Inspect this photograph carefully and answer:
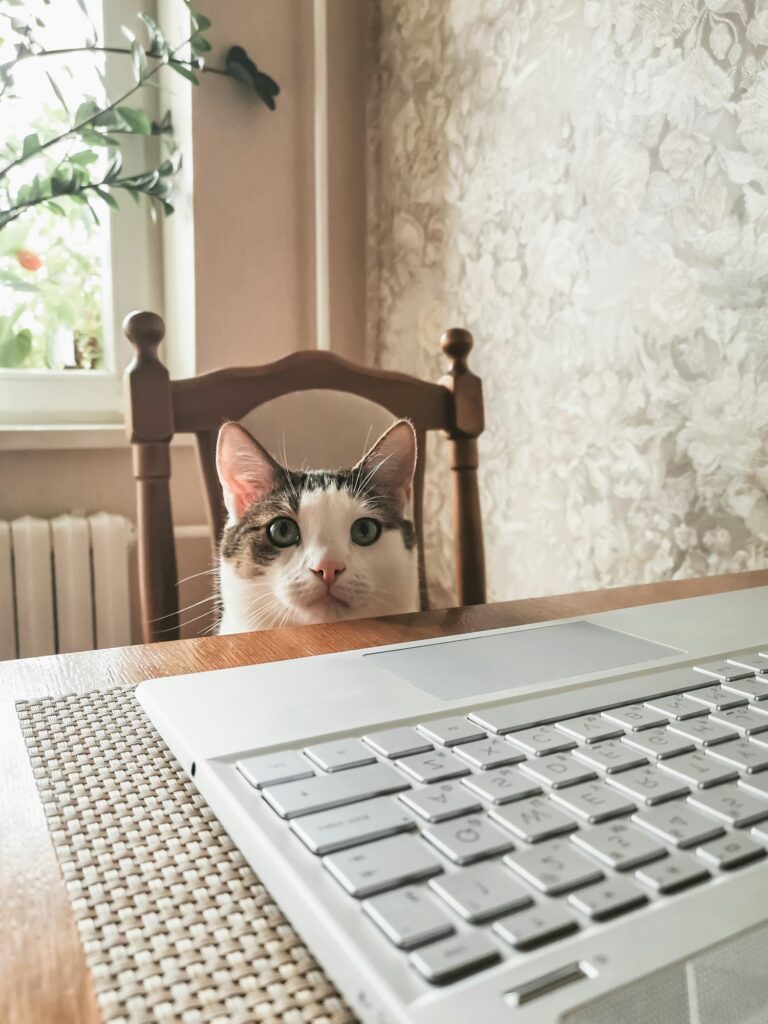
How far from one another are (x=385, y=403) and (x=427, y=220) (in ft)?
1.86

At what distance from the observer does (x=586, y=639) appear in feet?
1.61

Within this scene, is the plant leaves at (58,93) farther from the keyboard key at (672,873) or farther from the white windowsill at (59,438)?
the keyboard key at (672,873)

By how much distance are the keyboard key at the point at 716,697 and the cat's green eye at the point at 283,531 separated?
0.50m

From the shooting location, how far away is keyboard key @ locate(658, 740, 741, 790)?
276mm

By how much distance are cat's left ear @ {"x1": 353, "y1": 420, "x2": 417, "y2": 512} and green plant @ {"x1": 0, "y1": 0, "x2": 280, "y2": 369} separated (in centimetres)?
91

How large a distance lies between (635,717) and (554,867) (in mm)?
132

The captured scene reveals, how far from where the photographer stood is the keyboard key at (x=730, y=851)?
0.23 metres

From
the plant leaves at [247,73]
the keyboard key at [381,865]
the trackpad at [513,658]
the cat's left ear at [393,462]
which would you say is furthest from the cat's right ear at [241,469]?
the plant leaves at [247,73]

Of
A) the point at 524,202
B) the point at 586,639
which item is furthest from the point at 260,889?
the point at 524,202

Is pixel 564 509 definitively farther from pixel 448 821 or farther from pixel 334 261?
pixel 448 821

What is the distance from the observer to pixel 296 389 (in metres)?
1.07

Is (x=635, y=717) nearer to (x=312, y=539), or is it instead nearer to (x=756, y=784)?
(x=756, y=784)

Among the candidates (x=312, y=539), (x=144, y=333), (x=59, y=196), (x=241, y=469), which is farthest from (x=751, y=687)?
(x=59, y=196)

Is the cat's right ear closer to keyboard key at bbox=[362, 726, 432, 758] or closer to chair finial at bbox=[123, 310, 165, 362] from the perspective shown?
chair finial at bbox=[123, 310, 165, 362]
